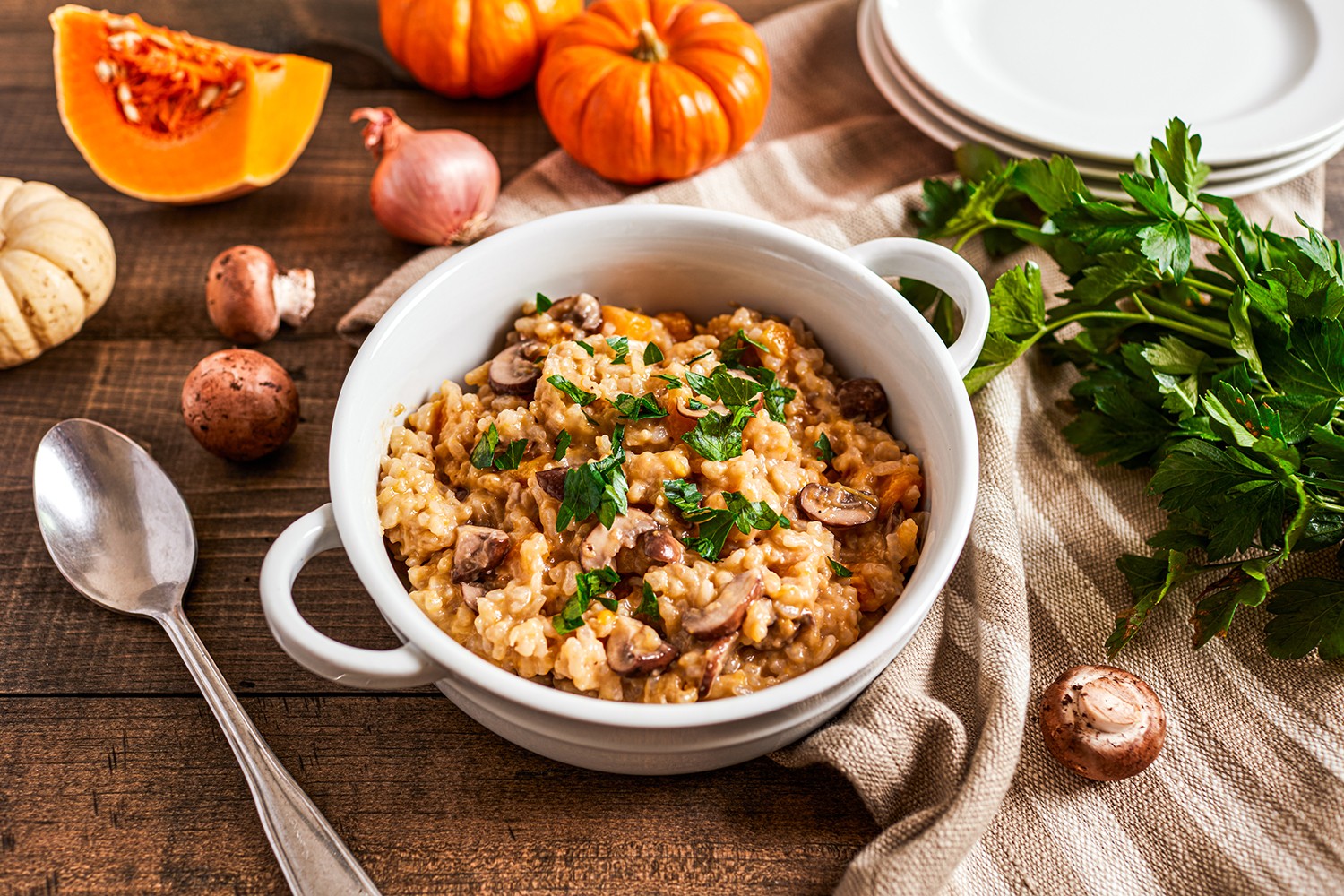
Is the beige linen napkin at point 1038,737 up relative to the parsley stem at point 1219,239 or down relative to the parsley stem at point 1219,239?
down

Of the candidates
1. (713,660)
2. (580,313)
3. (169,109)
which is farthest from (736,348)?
(169,109)

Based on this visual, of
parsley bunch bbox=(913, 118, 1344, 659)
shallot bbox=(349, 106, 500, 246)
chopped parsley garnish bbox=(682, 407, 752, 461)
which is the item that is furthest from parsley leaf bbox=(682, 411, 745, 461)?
shallot bbox=(349, 106, 500, 246)

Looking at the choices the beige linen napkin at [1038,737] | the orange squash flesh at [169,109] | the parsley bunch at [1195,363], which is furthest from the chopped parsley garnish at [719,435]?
the orange squash flesh at [169,109]

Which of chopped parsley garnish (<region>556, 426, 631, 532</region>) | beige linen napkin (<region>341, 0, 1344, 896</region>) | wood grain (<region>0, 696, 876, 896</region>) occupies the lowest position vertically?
wood grain (<region>0, 696, 876, 896</region>)

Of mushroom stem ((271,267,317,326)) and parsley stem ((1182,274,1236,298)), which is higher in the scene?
parsley stem ((1182,274,1236,298))

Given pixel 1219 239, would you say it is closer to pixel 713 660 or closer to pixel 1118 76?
pixel 1118 76

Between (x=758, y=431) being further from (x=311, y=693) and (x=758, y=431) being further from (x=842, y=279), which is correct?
(x=311, y=693)

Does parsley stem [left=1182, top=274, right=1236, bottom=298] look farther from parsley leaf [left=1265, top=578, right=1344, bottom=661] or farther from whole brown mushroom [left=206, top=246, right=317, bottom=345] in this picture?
whole brown mushroom [left=206, top=246, right=317, bottom=345]

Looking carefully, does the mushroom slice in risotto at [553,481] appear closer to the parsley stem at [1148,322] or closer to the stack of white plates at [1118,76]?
the parsley stem at [1148,322]
